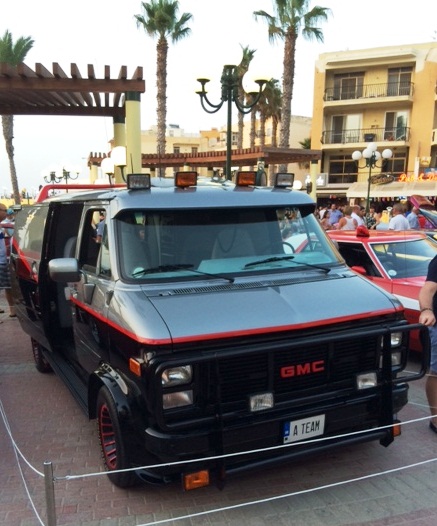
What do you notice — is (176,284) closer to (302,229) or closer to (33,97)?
(302,229)

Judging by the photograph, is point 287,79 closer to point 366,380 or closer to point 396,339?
point 396,339

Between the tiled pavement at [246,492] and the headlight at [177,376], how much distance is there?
94cm

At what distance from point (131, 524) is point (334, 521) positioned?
134cm

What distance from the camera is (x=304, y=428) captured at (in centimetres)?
316

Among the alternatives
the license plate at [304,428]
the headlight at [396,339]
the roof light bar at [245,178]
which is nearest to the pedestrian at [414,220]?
the roof light bar at [245,178]

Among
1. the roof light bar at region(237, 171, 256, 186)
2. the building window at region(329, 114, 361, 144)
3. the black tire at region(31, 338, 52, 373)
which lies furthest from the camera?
the building window at region(329, 114, 361, 144)

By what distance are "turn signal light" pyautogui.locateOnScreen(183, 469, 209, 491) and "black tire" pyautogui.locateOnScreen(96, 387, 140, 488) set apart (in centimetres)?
43

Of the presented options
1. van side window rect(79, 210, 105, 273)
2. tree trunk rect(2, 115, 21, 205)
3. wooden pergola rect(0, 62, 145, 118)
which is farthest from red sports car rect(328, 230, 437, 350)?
tree trunk rect(2, 115, 21, 205)

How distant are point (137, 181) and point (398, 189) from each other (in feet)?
102

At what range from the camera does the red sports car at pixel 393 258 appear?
6.24 m

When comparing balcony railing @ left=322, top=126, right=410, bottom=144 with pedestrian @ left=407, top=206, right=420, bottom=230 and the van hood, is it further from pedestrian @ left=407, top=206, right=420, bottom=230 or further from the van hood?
the van hood

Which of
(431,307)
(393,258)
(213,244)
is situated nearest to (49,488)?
(213,244)

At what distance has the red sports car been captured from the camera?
6238 mm

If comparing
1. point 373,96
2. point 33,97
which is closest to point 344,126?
point 373,96
